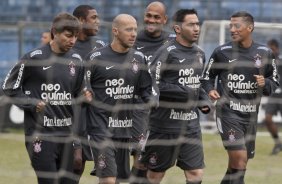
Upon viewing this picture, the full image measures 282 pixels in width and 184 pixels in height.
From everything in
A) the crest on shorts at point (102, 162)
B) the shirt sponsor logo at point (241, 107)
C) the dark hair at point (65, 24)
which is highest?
the dark hair at point (65, 24)

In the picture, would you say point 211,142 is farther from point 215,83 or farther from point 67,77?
point 67,77

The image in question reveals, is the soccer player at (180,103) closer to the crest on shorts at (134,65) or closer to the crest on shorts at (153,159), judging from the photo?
the crest on shorts at (153,159)

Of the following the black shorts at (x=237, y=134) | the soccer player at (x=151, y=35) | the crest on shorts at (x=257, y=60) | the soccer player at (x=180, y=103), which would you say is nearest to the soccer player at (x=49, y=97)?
the soccer player at (x=180, y=103)

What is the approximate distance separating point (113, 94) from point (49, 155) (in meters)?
0.79

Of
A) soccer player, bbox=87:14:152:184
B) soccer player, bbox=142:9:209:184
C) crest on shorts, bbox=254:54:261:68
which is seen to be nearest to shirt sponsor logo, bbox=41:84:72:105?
soccer player, bbox=87:14:152:184

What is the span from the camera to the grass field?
33.2 ft

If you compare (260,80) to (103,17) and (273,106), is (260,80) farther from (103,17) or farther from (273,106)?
(103,17)

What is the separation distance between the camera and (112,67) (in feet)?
25.1

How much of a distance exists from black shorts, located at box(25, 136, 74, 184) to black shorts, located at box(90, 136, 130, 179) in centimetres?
32

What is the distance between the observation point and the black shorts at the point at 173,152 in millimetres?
8117

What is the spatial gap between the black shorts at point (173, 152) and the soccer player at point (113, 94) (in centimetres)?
56

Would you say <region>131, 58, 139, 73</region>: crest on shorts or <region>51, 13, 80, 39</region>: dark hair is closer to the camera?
<region>51, 13, 80, 39</region>: dark hair

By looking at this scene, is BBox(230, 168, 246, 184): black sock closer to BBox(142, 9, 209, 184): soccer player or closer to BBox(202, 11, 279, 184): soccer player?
BBox(202, 11, 279, 184): soccer player

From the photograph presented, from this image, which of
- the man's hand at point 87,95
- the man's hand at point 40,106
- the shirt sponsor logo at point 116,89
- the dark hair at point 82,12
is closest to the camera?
the man's hand at point 40,106
